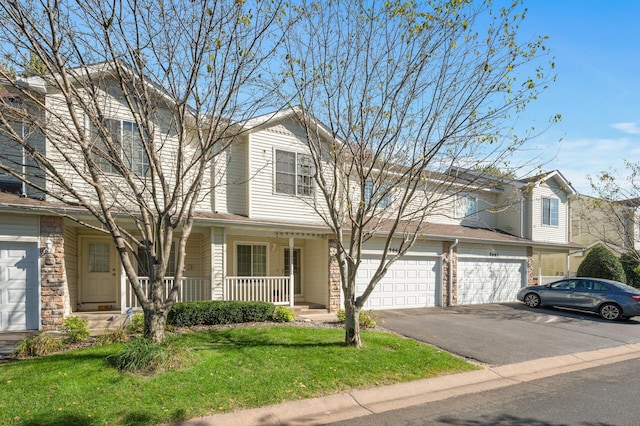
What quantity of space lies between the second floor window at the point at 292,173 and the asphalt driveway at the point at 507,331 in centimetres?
507

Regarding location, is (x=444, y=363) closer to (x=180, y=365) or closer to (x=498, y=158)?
(x=498, y=158)

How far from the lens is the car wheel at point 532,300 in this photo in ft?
57.2

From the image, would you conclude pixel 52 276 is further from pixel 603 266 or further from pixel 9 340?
pixel 603 266

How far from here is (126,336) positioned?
880cm

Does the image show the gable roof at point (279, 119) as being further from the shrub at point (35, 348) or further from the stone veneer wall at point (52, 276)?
the shrub at point (35, 348)

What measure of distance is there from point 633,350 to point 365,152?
8.48 m

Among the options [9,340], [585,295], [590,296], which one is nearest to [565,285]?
[585,295]

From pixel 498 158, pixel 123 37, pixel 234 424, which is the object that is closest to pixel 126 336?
pixel 234 424

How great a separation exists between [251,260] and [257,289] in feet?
6.54

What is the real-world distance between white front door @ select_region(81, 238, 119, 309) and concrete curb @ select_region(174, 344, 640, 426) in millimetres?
9718

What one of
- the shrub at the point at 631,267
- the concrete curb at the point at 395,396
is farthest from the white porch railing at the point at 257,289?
the shrub at the point at 631,267

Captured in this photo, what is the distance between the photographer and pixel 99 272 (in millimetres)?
13828

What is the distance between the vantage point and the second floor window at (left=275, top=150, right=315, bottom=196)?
14.3 m

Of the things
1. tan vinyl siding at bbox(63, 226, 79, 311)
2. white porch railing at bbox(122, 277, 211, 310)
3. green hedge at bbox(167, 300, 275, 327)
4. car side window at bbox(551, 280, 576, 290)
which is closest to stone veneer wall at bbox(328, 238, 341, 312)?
green hedge at bbox(167, 300, 275, 327)
